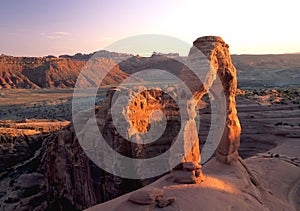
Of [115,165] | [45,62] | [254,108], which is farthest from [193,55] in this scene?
[45,62]

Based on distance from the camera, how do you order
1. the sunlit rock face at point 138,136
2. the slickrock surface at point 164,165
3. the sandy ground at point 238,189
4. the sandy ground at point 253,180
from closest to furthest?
the sandy ground at point 238,189
the sandy ground at point 253,180
the slickrock surface at point 164,165
the sunlit rock face at point 138,136

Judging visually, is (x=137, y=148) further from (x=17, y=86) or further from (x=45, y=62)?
(x=45, y=62)

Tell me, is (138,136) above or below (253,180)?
above

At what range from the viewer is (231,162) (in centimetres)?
1277

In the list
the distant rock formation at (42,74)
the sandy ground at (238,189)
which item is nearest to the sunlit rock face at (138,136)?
the sandy ground at (238,189)

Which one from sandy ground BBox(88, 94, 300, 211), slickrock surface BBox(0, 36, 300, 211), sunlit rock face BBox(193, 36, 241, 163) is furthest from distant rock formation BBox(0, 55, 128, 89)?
sunlit rock face BBox(193, 36, 241, 163)

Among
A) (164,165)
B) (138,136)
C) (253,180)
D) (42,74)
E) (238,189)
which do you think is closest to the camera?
(238,189)

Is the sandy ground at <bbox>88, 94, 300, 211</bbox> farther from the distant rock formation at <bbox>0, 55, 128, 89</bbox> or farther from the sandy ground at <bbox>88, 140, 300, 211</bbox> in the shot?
the distant rock formation at <bbox>0, 55, 128, 89</bbox>

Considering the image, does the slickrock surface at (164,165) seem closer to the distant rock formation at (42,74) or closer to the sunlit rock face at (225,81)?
the sunlit rock face at (225,81)

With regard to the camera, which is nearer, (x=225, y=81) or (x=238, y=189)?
(x=238, y=189)

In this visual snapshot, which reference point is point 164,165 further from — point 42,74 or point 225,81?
point 42,74

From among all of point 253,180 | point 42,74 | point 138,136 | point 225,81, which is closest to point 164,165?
point 138,136

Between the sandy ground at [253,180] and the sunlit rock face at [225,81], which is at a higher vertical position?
the sunlit rock face at [225,81]

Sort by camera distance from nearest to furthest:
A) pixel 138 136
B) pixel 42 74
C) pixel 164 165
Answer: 1. pixel 138 136
2. pixel 164 165
3. pixel 42 74
